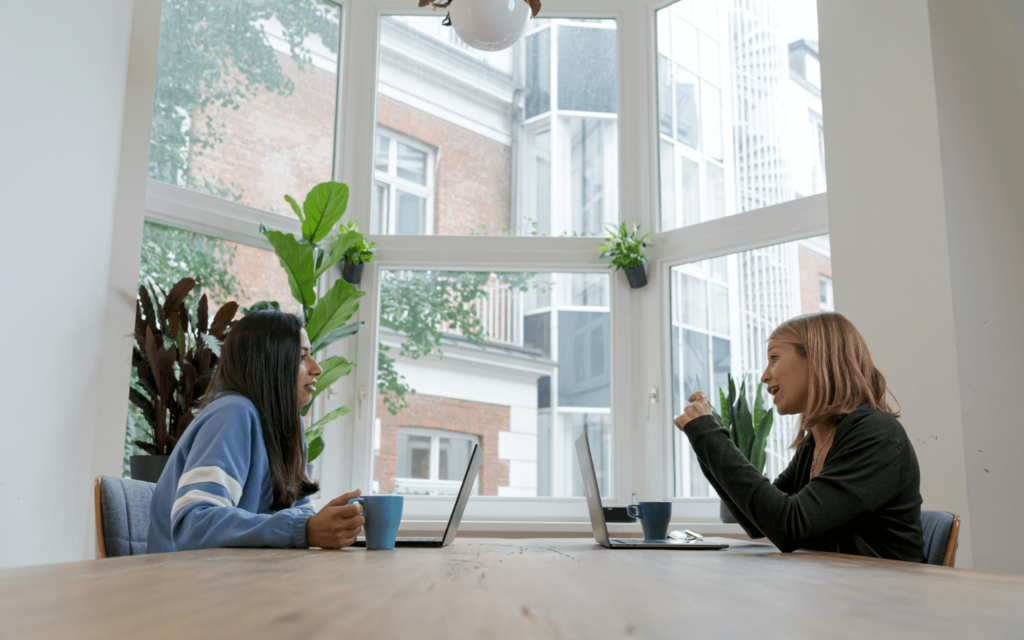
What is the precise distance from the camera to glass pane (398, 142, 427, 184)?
402cm

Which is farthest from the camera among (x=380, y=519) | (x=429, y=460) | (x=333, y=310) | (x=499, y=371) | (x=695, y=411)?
(x=499, y=371)

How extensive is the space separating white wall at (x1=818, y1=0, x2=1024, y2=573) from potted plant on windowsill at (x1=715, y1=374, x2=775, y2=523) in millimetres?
539

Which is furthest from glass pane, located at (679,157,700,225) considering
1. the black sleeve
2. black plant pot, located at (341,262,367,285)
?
the black sleeve

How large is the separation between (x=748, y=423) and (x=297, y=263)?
1.97 metres

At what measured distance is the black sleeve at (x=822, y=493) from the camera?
55.6 inches

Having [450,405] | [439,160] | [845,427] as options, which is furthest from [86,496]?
[845,427]

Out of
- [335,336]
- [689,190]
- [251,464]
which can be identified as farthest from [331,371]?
[689,190]

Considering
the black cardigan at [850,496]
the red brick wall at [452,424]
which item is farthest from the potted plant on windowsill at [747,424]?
the black cardigan at [850,496]

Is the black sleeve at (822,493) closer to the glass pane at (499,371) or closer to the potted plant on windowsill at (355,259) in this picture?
the glass pane at (499,371)

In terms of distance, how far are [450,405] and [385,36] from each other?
1987 mm

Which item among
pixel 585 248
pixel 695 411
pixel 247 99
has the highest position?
pixel 247 99

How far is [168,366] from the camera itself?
289 centimetres

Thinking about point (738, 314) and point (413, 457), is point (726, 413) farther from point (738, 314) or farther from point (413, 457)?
point (413, 457)

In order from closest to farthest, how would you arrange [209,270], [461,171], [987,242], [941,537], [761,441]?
[941,537], [987,242], [761,441], [209,270], [461,171]
